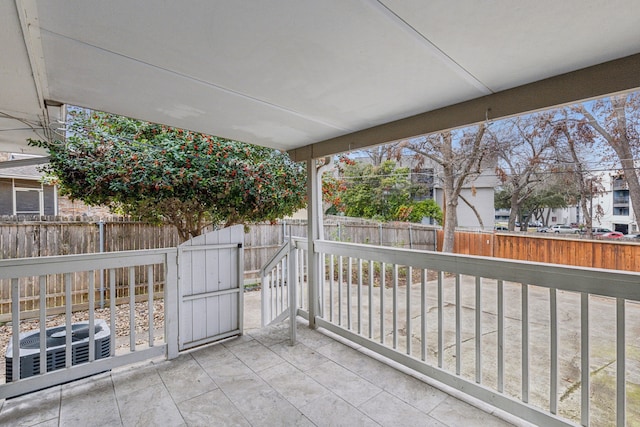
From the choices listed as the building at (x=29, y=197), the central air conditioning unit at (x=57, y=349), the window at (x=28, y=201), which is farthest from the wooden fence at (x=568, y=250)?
the window at (x=28, y=201)

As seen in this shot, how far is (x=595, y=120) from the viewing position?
4379mm

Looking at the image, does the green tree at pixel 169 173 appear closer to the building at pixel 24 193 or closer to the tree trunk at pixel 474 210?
the tree trunk at pixel 474 210

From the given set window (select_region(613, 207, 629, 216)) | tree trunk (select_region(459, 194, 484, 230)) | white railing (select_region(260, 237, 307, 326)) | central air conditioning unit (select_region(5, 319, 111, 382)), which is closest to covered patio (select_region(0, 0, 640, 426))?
central air conditioning unit (select_region(5, 319, 111, 382))

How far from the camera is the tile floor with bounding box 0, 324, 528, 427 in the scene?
193cm

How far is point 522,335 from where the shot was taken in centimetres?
191

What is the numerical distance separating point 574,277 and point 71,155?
525 centimetres

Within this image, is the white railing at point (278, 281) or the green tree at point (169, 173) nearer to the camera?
the white railing at point (278, 281)

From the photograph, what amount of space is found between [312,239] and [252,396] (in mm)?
1666

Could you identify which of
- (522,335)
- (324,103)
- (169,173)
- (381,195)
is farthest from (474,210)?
(169,173)

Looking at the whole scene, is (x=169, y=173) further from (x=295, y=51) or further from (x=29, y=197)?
(x=29, y=197)

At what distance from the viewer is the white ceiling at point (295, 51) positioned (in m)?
1.17

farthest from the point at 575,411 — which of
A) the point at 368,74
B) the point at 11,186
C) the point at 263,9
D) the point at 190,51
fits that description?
the point at 11,186

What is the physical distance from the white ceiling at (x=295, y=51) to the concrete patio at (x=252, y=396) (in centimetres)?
208

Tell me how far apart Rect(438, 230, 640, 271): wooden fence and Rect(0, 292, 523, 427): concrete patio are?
208cm
